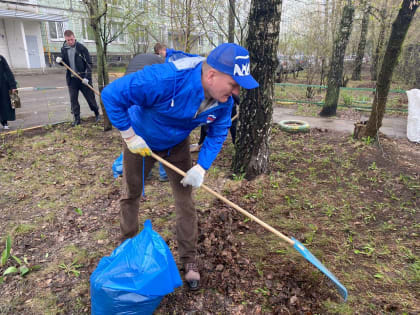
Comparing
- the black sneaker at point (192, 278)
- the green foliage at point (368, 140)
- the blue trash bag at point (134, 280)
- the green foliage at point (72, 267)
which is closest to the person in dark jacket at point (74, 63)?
the green foliage at point (72, 267)

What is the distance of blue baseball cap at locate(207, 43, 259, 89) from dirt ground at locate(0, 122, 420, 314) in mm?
1582

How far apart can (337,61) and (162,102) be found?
726 centimetres

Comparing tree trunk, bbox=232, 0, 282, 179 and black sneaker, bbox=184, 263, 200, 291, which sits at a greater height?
tree trunk, bbox=232, 0, 282, 179

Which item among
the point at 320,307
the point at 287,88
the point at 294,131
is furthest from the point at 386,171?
the point at 287,88

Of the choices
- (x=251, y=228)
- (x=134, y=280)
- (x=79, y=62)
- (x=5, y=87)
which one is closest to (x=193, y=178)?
(x=134, y=280)

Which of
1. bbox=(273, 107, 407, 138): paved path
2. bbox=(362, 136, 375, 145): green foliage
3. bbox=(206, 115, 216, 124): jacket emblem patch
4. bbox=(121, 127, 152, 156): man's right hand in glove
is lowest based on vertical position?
bbox=(273, 107, 407, 138): paved path

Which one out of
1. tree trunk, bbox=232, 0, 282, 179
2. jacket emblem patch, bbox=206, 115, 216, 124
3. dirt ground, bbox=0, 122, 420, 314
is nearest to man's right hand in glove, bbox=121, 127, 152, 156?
jacket emblem patch, bbox=206, 115, 216, 124

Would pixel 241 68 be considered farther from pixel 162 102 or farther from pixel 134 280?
pixel 134 280

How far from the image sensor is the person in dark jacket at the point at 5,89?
20.3 feet

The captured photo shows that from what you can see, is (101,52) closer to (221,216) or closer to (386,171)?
(221,216)

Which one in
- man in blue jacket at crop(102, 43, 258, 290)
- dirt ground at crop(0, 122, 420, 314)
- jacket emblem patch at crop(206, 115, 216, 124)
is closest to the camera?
man in blue jacket at crop(102, 43, 258, 290)

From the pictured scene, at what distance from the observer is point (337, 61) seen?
25.6 feet

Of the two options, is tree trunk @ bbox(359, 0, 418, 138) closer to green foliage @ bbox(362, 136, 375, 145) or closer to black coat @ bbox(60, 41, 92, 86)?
green foliage @ bbox(362, 136, 375, 145)

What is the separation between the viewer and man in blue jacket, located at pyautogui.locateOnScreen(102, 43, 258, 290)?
6.06 feet
